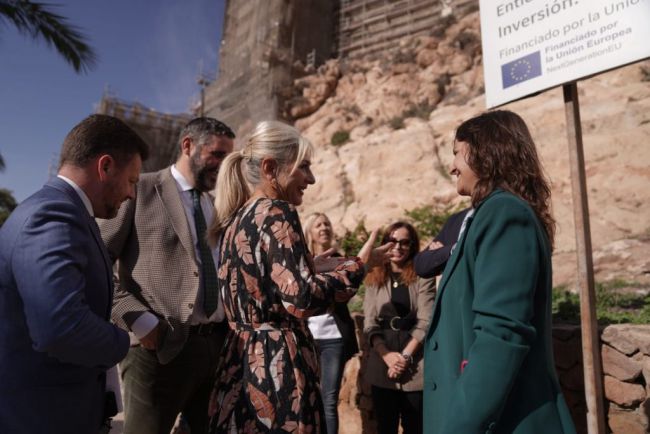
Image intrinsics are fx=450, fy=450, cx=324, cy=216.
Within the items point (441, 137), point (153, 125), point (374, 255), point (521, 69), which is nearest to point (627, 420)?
point (374, 255)

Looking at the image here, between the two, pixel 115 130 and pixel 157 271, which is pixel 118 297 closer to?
pixel 157 271

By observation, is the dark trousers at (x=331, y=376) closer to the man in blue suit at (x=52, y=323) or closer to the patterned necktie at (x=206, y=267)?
the patterned necktie at (x=206, y=267)

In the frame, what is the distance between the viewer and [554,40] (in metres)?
2.66

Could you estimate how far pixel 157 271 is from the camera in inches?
88.2

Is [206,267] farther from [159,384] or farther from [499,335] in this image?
[499,335]

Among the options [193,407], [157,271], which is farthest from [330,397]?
[157,271]

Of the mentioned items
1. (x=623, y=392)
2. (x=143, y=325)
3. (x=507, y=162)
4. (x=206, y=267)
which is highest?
(x=507, y=162)

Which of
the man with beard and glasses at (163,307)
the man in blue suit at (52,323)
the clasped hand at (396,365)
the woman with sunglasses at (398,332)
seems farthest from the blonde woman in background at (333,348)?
the man in blue suit at (52,323)

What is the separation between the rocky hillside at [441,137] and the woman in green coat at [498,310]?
14.1 ft

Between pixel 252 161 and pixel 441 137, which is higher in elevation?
pixel 441 137

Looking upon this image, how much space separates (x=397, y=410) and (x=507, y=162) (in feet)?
7.02

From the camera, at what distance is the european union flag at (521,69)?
2746mm

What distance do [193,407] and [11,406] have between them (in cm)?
120

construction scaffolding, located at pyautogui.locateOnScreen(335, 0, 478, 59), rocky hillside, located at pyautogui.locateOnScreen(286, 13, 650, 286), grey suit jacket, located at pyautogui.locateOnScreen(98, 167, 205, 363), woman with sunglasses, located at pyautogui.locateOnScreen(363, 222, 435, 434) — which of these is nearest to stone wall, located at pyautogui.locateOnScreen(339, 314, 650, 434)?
woman with sunglasses, located at pyautogui.locateOnScreen(363, 222, 435, 434)
